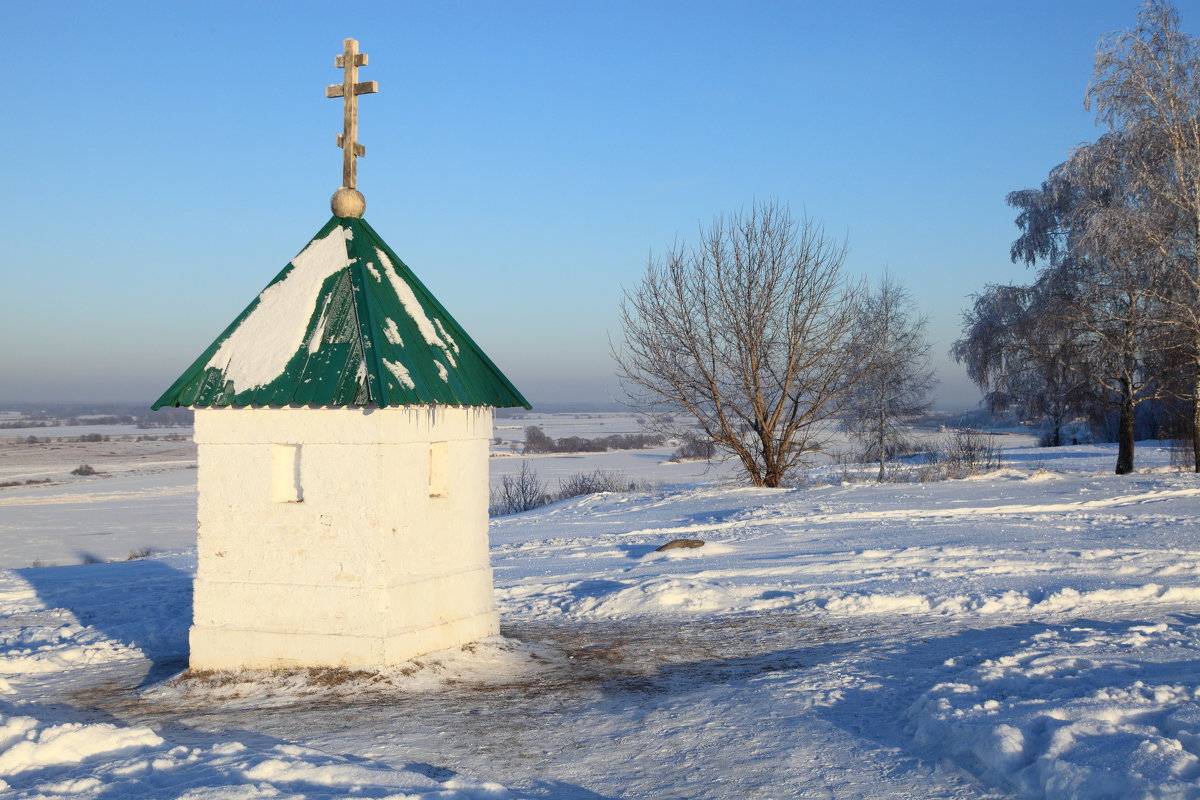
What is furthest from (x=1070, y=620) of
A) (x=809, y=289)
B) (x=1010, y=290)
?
(x=1010, y=290)

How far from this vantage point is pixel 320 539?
26.0 feet

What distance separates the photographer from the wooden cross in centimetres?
893

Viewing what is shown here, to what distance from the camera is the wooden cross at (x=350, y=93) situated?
8.93 meters

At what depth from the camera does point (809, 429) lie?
2361 cm

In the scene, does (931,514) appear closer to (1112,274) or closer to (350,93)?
(1112,274)

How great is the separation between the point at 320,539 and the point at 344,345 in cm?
163

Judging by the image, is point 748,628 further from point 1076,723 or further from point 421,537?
point 1076,723

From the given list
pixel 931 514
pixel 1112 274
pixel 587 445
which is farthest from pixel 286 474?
pixel 587 445

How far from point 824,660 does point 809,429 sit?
16.1 metres

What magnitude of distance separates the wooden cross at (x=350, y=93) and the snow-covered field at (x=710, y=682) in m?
4.69

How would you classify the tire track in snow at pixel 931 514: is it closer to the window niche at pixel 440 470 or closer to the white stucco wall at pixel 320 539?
the window niche at pixel 440 470

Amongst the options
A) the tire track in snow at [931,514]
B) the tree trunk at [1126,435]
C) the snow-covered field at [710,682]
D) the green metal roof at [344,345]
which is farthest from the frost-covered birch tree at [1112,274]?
the green metal roof at [344,345]

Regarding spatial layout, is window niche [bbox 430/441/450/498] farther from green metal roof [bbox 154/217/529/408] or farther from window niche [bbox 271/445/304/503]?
window niche [bbox 271/445/304/503]

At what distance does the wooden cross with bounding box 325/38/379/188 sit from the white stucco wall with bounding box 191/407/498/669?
2.62m
